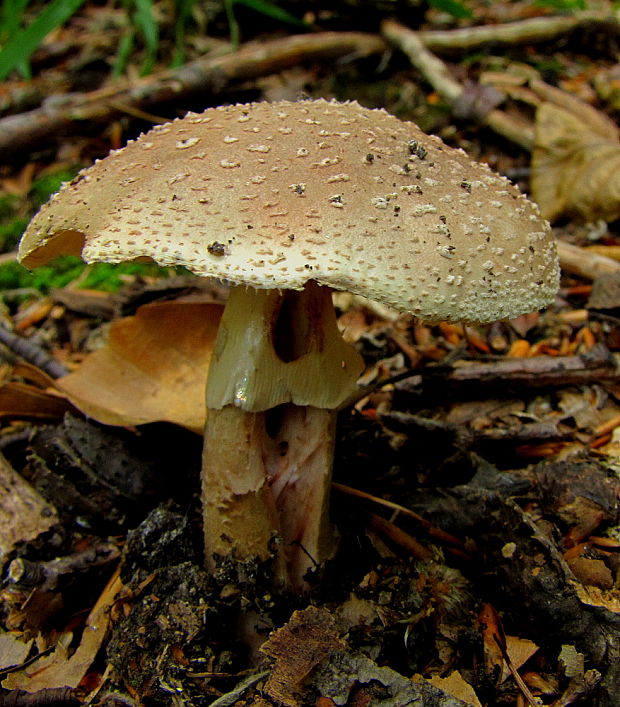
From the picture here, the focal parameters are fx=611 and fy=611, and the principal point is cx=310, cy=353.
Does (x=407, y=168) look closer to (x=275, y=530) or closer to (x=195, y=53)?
(x=275, y=530)

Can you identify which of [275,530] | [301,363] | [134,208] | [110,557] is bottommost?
[110,557]

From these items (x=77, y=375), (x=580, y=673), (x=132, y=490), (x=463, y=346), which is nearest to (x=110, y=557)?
(x=132, y=490)

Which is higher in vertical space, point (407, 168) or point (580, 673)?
point (407, 168)

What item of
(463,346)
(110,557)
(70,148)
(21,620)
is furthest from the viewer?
(70,148)

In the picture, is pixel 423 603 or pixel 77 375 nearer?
pixel 423 603

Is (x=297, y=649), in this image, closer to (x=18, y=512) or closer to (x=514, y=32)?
(x=18, y=512)

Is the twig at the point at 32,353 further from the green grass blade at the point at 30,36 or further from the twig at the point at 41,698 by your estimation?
the green grass blade at the point at 30,36

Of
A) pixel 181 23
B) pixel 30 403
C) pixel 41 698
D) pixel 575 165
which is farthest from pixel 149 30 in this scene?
pixel 41 698

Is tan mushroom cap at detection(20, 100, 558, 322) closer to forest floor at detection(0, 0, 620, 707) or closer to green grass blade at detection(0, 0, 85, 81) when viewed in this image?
forest floor at detection(0, 0, 620, 707)

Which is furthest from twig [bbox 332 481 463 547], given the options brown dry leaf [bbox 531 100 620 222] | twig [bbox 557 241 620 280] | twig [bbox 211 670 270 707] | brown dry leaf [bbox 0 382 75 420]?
brown dry leaf [bbox 531 100 620 222]
